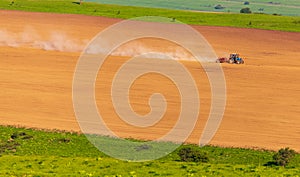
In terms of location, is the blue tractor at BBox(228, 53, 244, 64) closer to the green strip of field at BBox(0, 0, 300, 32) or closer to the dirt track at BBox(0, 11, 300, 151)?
the dirt track at BBox(0, 11, 300, 151)

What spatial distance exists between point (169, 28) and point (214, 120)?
47.3m

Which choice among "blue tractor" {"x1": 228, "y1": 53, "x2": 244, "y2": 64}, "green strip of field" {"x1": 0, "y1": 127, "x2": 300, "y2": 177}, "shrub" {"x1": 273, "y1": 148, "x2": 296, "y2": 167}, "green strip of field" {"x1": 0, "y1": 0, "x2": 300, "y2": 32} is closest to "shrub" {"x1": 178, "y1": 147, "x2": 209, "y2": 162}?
"green strip of field" {"x1": 0, "y1": 127, "x2": 300, "y2": 177}

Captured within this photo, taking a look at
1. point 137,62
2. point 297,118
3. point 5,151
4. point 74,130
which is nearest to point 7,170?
point 5,151

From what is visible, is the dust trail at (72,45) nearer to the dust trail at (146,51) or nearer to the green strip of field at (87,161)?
the dust trail at (146,51)

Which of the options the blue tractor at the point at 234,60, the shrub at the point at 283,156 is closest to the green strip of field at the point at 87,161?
the shrub at the point at 283,156

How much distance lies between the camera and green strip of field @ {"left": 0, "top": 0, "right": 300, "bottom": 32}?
10862 cm

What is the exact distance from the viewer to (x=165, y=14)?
116 meters

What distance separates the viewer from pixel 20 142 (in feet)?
155

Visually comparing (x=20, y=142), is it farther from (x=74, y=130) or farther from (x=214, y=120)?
(x=214, y=120)

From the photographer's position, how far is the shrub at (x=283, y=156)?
43.9 metres

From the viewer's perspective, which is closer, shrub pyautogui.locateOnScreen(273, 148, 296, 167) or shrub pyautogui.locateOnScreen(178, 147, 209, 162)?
shrub pyautogui.locateOnScreen(178, 147, 209, 162)

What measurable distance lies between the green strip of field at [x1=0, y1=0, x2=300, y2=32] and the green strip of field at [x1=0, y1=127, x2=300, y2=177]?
6084 centimetres

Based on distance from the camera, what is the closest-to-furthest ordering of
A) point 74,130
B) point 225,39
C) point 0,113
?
point 74,130, point 0,113, point 225,39

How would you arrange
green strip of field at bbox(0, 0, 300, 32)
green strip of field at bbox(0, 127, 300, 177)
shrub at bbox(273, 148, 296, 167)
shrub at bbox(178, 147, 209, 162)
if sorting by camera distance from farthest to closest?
green strip of field at bbox(0, 0, 300, 32) < shrub at bbox(273, 148, 296, 167) < shrub at bbox(178, 147, 209, 162) < green strip of field at bbox(0, 127, 300, 177)
